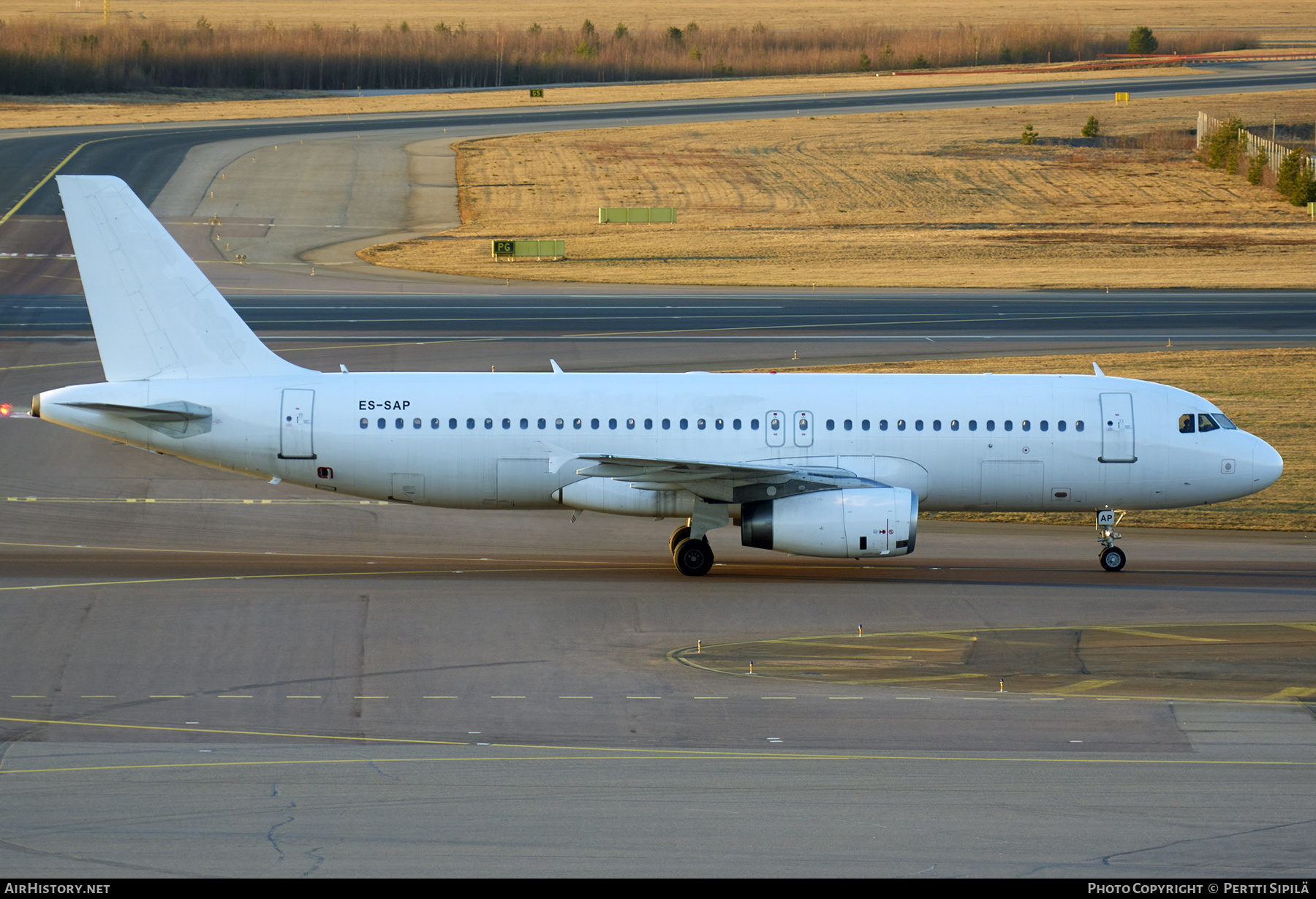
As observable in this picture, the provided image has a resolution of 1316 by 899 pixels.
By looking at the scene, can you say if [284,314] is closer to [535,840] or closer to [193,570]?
[193,570]

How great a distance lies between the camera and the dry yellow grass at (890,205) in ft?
251

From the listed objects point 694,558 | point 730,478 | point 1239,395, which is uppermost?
point 730,478

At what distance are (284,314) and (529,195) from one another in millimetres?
36186

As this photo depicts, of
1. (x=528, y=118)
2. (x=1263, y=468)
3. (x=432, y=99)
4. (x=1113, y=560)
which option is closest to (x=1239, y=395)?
(x=1263, y=468)

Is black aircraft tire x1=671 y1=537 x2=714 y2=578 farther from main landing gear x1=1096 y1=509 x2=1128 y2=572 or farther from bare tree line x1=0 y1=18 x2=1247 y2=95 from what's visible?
bare tree line x1=0 y1=18 x2=1247 y2=95

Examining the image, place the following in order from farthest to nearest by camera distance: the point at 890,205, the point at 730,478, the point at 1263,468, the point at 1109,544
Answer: the point at 890,205 → the point at 1109,544 → the point at 1263,468 → the point at 730,478

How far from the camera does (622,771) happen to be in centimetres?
2056

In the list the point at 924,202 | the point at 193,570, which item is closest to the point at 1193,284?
the point at 924,202

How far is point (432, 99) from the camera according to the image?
140875mm

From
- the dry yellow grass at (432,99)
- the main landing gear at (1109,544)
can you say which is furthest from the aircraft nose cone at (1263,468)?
the dry yellow grass at (432,99)

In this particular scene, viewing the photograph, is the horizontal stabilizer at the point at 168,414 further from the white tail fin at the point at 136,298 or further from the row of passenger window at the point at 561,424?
the row of passenger window at the point at 561,424

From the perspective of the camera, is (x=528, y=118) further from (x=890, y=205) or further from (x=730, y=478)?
(x=730, y=478)

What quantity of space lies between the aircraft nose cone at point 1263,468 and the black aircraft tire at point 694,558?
39.1 feet

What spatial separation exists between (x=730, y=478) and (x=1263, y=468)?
11.7 meters
